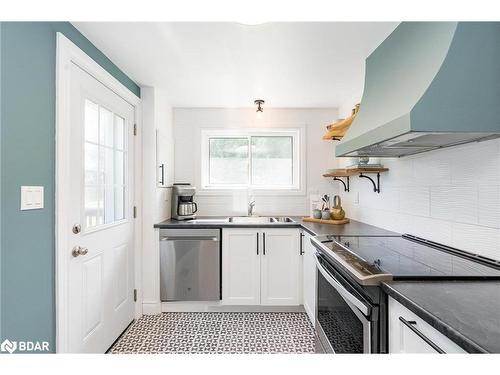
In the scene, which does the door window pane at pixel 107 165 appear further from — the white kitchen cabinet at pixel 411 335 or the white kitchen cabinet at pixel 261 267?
the white kitchen cabinet at pixel 411 335

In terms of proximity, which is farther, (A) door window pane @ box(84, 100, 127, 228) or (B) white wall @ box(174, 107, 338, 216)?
(B) white wall @ box(174, 107, 338, 216)

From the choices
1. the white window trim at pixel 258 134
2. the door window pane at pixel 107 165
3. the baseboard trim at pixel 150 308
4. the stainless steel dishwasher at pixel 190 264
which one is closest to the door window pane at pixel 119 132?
the door window pane at pixel 107 165

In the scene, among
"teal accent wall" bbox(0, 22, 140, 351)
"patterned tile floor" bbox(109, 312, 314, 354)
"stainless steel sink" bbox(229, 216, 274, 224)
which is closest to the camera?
"teal accent wall" bbox(0, 22, 140, 351)

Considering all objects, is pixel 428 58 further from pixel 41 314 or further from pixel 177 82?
pixel 41 314

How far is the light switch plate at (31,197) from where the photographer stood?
3.98 feet

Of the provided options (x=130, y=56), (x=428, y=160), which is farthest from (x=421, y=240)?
(x=130, y=56)

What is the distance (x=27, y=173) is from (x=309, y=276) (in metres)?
2.13

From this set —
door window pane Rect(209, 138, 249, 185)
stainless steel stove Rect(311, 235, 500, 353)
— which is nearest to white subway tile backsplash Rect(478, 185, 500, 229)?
stainless steel stove Rect(311, 235, 500, 353)

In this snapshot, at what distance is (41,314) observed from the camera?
1344 mm

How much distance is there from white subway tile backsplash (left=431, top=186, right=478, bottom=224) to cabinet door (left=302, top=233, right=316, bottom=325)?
93 cm

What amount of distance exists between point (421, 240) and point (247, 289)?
162 cm

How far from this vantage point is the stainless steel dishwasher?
261 cm

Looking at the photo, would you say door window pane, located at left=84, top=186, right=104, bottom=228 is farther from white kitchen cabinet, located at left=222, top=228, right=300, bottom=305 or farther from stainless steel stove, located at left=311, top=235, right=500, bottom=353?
stainless steel stove, located at left=311, top=235, right=500, bottom=353

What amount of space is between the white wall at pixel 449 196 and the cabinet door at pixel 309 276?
2.23ft
